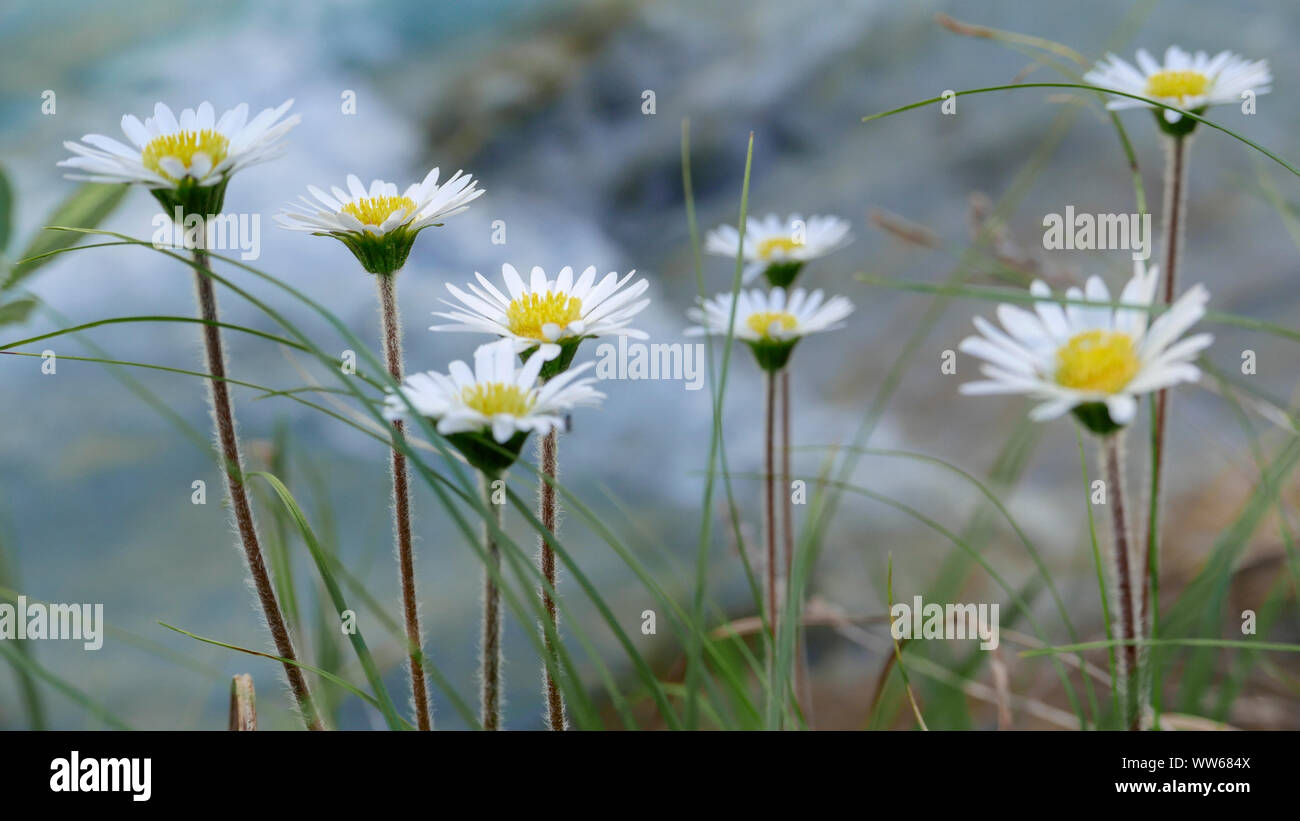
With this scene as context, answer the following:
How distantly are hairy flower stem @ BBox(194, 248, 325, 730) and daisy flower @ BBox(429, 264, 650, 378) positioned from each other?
7cm

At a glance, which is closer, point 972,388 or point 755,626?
point 972,388

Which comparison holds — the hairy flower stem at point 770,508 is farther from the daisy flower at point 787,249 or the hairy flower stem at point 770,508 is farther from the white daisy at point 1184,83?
the white daisy at point 1184,83

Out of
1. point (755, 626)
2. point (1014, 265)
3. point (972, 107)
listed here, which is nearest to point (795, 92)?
point (972, 107)

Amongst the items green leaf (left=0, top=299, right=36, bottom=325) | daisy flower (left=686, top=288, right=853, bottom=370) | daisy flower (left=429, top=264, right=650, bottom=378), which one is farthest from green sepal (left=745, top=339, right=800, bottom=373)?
green leaf (left=0, top=299, right=36, bottom=325)

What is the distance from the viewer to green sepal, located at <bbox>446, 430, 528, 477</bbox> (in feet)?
0.89

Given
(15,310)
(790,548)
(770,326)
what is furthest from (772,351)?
(15,310)

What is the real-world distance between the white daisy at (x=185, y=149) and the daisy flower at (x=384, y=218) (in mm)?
27

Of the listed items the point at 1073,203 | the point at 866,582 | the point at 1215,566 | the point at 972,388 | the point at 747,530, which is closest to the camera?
the point at 972,388

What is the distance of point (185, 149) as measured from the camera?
0.97 feet

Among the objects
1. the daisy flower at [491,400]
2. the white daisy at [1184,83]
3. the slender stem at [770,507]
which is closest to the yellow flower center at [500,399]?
the daisy flower at [491,400]

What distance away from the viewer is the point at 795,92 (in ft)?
3.46

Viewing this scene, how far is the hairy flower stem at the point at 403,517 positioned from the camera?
320 millimetres

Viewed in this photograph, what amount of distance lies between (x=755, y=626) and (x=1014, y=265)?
299 mm
